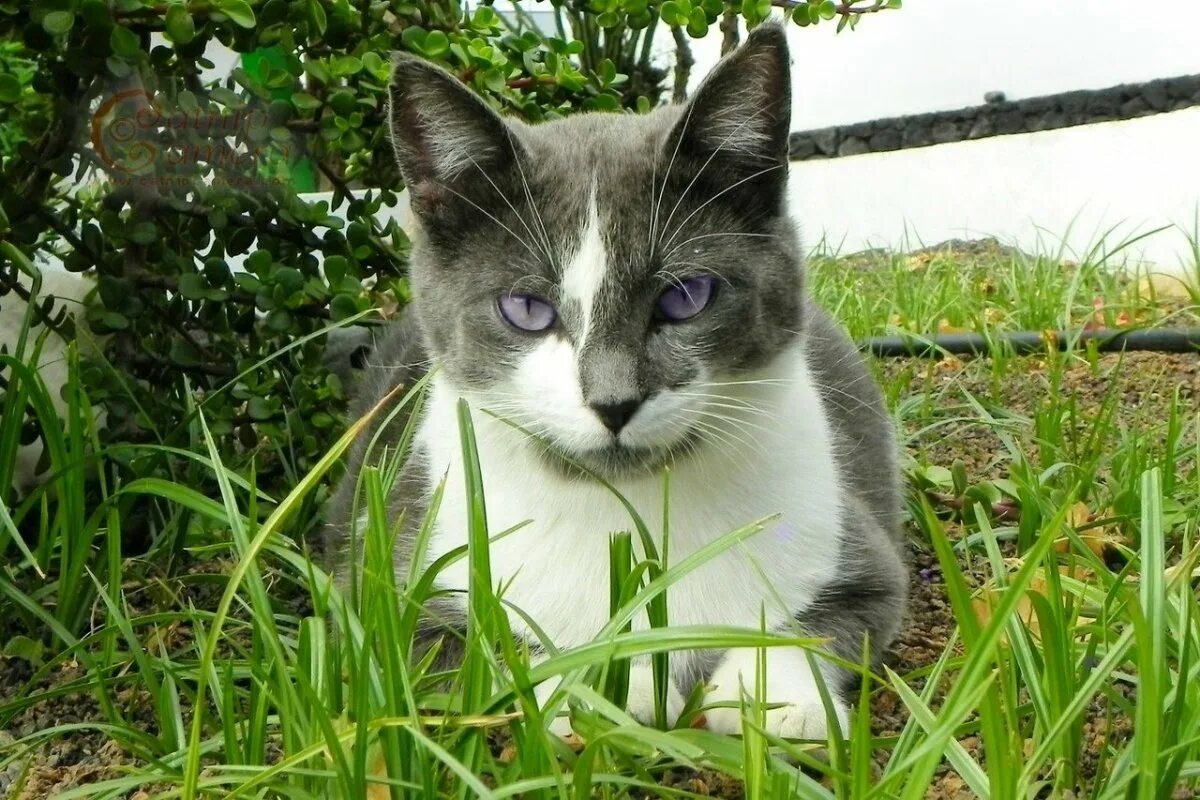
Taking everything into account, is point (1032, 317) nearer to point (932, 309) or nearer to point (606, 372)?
point (932, 309)

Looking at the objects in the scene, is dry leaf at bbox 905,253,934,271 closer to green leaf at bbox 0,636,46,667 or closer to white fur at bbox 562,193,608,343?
white fur at bbox 562,193,608,343

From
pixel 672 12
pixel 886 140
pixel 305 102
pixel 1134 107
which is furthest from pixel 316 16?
pixel 886 140

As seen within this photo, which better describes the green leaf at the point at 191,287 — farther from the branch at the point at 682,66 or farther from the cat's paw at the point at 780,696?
the branch at the point at 682,66

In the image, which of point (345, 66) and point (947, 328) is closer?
point (345, 66)

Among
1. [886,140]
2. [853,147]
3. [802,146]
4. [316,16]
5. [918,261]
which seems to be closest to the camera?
[316,16]

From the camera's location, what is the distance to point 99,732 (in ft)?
4.61

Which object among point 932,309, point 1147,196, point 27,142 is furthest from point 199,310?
point 1147,196

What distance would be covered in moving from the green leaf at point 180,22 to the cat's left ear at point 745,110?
0.73 metres

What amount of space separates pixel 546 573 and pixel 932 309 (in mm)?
2142

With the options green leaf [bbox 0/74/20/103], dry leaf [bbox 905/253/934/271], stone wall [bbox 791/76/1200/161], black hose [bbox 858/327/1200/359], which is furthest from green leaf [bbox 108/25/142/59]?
stone wall [bbox 791/76/1200/161]

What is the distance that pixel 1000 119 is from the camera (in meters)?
4.37

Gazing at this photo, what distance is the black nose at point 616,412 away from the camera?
4.04 ft

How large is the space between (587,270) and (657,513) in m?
0.31

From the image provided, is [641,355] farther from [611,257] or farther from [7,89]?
[7,89]
